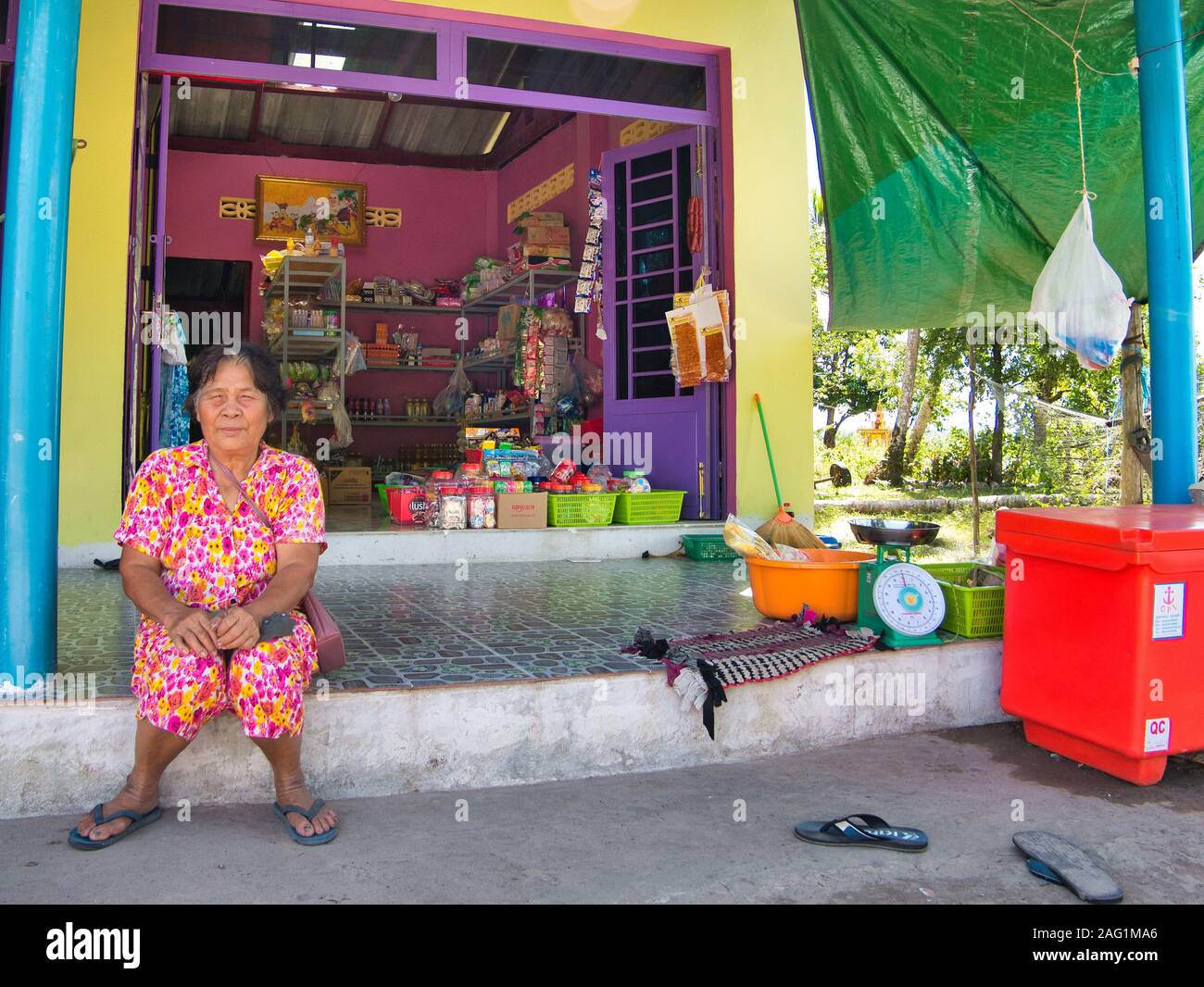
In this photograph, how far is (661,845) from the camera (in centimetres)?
249

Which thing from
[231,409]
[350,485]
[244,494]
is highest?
[350,485]

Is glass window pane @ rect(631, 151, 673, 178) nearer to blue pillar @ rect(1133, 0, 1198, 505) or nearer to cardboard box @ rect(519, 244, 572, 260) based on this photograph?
cardboard box @ rect(519, 244, 572, 260)

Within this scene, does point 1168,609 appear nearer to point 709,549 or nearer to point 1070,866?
point 1070,866

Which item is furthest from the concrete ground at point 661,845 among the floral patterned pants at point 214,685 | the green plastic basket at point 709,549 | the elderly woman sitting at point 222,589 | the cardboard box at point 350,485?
the cardboard box at point 350,485

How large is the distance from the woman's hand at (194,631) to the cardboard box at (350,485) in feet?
25.0

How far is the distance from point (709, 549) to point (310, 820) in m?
4.14

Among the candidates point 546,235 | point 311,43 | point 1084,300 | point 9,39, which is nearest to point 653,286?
point 546,235

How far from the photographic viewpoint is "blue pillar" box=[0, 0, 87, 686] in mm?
2605

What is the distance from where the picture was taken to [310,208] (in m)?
11.5

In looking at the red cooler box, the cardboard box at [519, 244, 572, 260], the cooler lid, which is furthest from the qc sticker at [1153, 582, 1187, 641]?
the cardboard box at [519, 244, 572, 260]

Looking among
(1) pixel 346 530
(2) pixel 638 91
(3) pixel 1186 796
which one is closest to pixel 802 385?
(2) pixel 638 91

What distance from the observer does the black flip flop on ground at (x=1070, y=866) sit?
7.21 ft

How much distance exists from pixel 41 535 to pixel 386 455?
9229 mm
